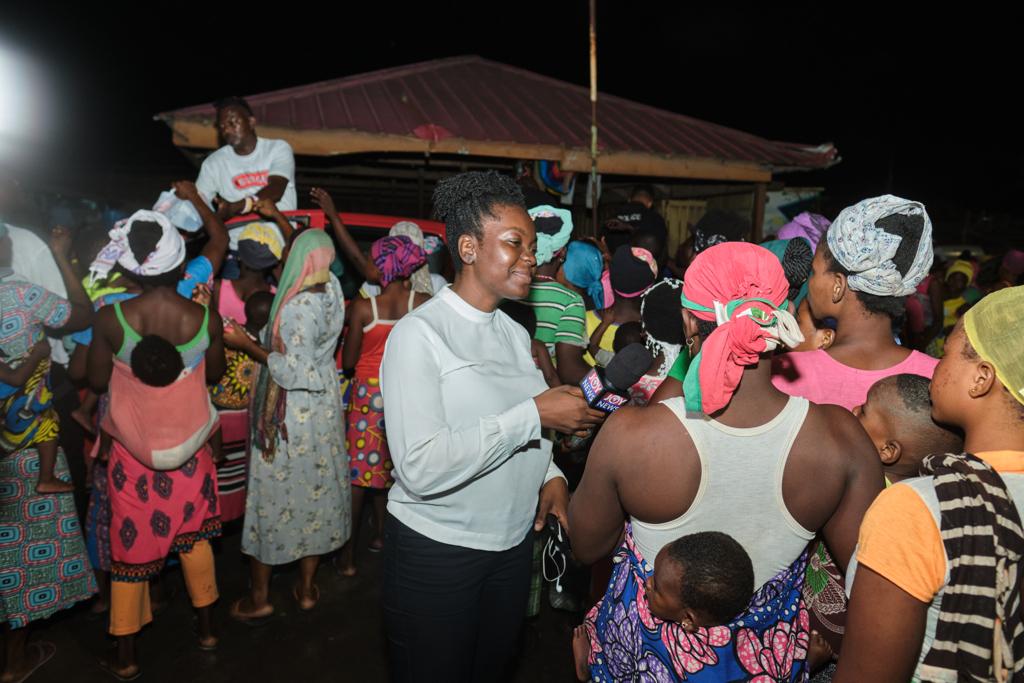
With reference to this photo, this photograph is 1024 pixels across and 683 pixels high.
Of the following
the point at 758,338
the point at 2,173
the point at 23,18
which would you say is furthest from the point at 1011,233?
the point at 23,18

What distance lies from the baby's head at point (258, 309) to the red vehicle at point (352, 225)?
68cm

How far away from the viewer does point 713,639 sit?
1.67 meters

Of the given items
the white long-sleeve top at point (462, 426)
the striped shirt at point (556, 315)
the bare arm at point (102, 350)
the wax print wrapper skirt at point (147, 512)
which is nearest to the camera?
the white long-sleeve top at point (462, 426)

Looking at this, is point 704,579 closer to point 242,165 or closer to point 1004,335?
point 1004,335

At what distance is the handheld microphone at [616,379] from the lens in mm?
1624

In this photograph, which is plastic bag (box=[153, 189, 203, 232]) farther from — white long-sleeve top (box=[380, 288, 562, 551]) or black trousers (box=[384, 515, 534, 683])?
black trousers (box=[384, 515, 534, 683])

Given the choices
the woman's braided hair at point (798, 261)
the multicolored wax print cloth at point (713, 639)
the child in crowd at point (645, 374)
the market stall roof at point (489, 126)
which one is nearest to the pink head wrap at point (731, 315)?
the multicolored wax print cloth at point (713, 639)

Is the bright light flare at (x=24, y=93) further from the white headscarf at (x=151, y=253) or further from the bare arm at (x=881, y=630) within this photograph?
the bare arm at (x=881, y=630)

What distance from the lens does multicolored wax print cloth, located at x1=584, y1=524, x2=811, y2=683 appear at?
5.52ft

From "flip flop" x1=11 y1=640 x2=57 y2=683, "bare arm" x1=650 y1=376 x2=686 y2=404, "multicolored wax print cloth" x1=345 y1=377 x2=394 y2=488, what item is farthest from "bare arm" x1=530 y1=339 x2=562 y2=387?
"flip flop" x1=11 y1=640 x2=57 y2=683

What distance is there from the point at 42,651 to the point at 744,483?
397cm

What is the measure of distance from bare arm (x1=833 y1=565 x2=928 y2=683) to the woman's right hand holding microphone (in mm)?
778

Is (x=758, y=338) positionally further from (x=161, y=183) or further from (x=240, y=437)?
→ (x=161, y=183)

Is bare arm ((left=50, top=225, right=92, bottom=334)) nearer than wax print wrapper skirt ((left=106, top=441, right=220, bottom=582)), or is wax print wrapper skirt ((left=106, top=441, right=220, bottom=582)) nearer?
wax print wrapper skirt ((left=106, top=441, right=220, bottom=582))
